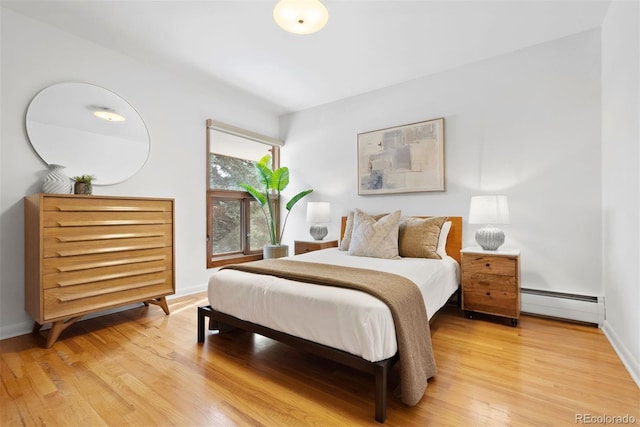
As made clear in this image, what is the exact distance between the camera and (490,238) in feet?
8.96

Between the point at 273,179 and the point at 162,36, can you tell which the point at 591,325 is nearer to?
the point at 273,179

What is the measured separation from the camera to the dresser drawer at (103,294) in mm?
2174

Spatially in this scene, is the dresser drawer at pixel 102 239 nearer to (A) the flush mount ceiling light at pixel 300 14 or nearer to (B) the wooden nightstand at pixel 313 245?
(B) the wooden nightstand at pixel 313 245

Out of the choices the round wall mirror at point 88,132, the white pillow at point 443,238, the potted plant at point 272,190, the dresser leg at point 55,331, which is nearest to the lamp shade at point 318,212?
the potted plant at point 272,190

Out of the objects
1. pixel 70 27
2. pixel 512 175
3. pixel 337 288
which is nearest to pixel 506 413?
pixel 337 288

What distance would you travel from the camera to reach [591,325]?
2.50 m

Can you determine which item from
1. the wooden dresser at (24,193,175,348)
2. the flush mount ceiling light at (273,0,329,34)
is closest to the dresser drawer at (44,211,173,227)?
the wooden dresser at (24,193,175,348)

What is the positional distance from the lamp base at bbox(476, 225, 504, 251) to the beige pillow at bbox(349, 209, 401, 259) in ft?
2.61

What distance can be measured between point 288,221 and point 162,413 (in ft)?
11.1

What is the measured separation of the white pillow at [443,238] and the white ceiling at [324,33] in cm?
176

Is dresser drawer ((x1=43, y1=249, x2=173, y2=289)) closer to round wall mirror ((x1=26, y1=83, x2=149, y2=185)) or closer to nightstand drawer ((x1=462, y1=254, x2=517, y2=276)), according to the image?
round wall mirror ((x1=26, y1=83, x2=149, y2=185))

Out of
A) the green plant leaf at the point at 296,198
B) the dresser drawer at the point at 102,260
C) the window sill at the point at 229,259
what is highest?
the green plant leaf at the point at 296,198

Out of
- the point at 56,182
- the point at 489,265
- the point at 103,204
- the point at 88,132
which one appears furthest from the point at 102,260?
the point at 489,265

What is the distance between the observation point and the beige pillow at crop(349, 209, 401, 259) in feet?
8.93
